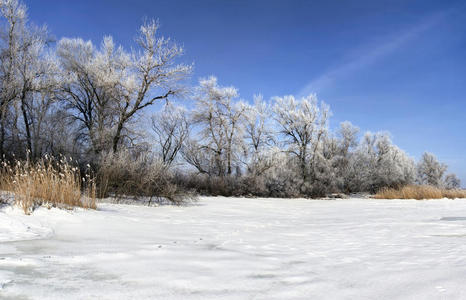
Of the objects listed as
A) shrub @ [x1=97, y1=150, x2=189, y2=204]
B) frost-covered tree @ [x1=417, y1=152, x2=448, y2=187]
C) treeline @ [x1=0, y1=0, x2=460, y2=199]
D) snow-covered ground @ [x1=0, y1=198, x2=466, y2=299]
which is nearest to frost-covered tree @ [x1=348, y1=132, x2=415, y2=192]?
treeline @ [x1=0, y1=0, x2=460, y2=199]

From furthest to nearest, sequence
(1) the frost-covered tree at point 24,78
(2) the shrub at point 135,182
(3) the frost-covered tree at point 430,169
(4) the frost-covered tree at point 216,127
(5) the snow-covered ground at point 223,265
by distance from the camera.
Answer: (3) the frost-covered tree at point 430,169
(4) the frost-covered tree at point 216,127
(1) the frost-covered tree at point 24,78
(2) the shrub at point 135,182
(5) the snow-covered ground at point 223,265

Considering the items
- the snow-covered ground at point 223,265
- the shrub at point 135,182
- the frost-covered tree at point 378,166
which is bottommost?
the snow-covered ground at point 223,265

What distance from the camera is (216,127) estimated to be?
86.7 feet

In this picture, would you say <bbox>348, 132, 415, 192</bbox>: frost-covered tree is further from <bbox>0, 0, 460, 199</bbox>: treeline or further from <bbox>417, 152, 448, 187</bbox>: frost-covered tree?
<bbox>417, 152, 448, 187</bbox>: frost-covered tree

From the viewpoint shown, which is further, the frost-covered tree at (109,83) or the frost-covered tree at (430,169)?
the frost-covered tree at (430,169)

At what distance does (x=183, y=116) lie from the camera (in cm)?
3141

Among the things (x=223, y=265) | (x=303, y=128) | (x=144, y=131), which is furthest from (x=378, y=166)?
(x=223, y=265)

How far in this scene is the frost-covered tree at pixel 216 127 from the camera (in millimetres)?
25703

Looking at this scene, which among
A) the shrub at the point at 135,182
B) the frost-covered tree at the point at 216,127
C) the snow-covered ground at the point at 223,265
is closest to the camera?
the snow-covered ground at the point at 223,265

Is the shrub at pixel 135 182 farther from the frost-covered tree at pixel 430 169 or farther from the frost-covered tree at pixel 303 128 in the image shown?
the frost-covered tree at pixel 430 169

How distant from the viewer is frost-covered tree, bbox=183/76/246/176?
2570 centimetres

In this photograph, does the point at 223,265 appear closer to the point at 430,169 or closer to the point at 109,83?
the point at 109,83

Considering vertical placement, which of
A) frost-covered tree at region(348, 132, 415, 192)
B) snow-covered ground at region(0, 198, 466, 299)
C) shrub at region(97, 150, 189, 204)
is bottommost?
snow-covered ground at region(0, 198, 466, 299)

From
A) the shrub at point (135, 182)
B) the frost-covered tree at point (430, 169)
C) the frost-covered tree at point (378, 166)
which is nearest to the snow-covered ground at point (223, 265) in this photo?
the shrub at point (135, 182)
